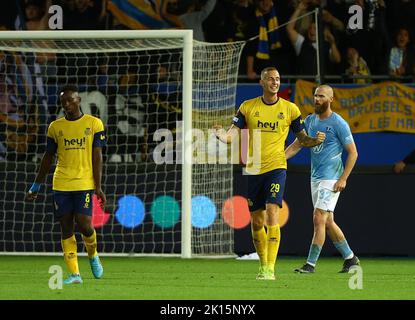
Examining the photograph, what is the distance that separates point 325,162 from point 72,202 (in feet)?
9.83

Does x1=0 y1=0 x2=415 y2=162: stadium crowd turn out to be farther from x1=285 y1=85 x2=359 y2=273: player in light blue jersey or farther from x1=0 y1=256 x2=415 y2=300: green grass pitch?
x1=285 y1=85 x2=359 y2=273: player in light blue jersey

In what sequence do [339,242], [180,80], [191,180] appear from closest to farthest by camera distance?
[339,242]
[191,180]
[180,80]

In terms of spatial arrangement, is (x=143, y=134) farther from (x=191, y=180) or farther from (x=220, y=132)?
(x=220, y=132)

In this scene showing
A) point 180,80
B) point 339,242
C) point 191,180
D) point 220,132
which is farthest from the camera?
point 180,80

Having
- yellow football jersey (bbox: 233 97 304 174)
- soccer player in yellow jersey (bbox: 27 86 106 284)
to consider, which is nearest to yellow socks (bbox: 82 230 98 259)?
soccer player in yellow jersey (bbox: 27 86 106 284)

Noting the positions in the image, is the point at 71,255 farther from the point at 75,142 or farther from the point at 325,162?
the point at 325,162

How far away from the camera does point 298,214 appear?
54.1 ft

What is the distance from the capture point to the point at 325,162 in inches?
508

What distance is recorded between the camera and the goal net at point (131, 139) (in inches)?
634

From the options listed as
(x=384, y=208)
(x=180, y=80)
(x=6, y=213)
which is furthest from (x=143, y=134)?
(x=384, y=208)

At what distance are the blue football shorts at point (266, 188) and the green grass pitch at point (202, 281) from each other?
2.54ft

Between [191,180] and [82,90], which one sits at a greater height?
[82,90]

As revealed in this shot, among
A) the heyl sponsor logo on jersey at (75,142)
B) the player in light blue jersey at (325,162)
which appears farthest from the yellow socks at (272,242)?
the heyl sponsor logo on jersey at (75,142)

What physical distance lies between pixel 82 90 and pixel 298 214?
353 centimetres
